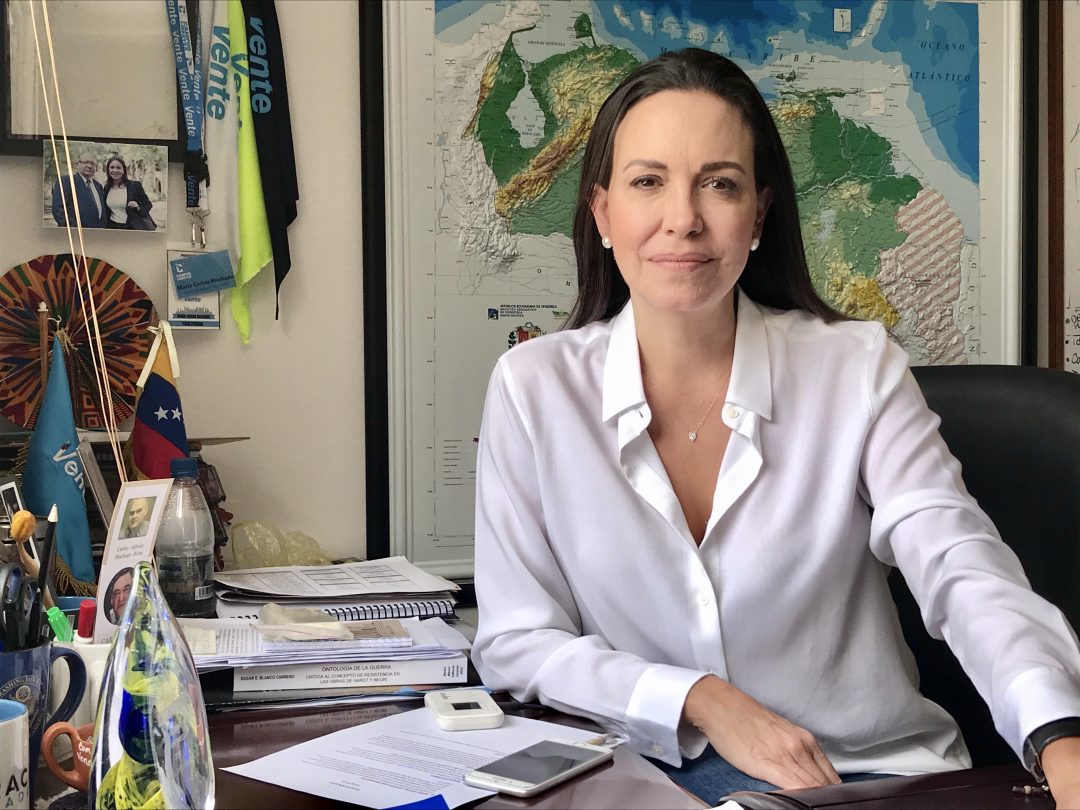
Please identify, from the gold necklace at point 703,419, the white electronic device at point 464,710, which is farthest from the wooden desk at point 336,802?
the gold necklace at point 703,419

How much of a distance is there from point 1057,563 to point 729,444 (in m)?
0.45

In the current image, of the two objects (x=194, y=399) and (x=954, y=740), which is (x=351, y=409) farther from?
(x=954, y=740)

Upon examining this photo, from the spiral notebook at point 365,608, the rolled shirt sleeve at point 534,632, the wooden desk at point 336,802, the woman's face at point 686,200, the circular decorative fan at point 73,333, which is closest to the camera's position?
the wooden desk at point 336,802

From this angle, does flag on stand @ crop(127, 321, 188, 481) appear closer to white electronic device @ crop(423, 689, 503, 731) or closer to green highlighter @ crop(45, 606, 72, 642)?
green highlighter @ crop(45, 606, 72, 642)

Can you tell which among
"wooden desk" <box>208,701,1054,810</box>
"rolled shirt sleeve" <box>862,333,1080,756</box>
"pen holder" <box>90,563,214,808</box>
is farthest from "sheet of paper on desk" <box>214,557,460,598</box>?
"pen holder" <box>90,563,214,808</box>

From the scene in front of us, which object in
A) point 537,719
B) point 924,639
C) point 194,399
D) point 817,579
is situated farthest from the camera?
point 194,399

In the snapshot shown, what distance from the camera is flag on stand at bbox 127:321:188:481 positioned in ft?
5.19

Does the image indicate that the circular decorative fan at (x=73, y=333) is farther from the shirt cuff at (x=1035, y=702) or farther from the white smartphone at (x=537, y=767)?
the shirt cuff at (x=1035, y=702)

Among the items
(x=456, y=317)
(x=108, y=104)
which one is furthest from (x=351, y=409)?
(x=108, y=104)

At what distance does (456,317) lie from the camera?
197 centimetres

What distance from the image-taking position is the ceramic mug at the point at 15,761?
0.69m

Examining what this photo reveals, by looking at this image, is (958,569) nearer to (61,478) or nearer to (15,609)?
(15,609)

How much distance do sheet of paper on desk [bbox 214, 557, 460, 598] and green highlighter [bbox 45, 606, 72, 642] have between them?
1.23ft

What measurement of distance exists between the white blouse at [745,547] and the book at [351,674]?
0.04 metres
